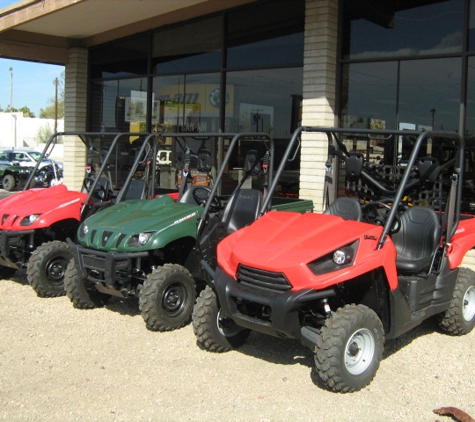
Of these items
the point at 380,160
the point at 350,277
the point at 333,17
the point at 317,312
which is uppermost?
the point at 333,17

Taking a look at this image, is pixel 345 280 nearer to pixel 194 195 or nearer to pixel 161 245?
pixel 161 245

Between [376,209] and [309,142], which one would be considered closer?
[376,209]

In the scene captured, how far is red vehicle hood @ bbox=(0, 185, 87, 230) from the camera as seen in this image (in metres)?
6.85

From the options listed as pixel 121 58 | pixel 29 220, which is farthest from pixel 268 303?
pixel 121 58

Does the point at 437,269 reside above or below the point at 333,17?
below

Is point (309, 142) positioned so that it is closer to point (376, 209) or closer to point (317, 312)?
point (376, 209)

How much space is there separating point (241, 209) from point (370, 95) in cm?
349

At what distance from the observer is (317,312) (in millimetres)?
4508

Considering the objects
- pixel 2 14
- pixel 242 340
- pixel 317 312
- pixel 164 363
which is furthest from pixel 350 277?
pixel 2 14

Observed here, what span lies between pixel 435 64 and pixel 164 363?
5717mm

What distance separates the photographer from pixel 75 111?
45.3 feet

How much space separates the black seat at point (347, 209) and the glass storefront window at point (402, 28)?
3776 mm

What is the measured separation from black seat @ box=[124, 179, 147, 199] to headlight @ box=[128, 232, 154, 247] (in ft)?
5.30

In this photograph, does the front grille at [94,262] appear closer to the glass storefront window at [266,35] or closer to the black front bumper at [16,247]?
the black front bumper at [16,247]
